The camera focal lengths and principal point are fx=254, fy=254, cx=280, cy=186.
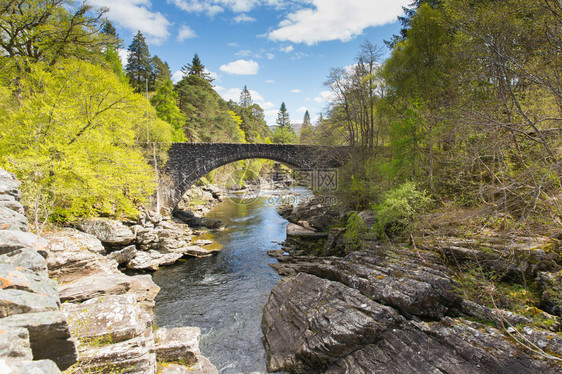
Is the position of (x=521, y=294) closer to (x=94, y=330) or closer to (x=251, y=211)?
(x=94, y=330)

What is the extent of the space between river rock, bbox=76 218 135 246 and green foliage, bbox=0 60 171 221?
1.85 feet

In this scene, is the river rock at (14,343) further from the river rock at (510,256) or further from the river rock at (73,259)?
the river rock at (510,256)

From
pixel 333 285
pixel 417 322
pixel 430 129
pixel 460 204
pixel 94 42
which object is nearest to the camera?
pixel 417 322

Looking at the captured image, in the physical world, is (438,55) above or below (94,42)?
below

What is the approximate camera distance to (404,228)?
388 inches

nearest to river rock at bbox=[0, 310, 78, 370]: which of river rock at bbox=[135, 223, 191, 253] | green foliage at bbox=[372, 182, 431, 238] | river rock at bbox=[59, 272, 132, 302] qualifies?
river rock at bbox=[59, 272, 132, 302]

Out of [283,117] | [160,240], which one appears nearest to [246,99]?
[283,117]

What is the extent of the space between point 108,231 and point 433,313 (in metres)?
13.4

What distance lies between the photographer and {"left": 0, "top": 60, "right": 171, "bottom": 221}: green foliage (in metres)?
9.63

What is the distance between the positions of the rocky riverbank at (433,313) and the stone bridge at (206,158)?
1235 centimetres

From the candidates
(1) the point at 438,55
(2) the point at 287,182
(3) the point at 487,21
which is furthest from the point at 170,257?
(2) the point at 287,182

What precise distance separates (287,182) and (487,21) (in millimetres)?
40656

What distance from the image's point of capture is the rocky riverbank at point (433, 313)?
15.7 ft

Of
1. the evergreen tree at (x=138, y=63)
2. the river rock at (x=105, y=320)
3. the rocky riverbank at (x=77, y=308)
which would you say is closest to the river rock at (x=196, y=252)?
the rocky riverbank at (x=77, y=308)
